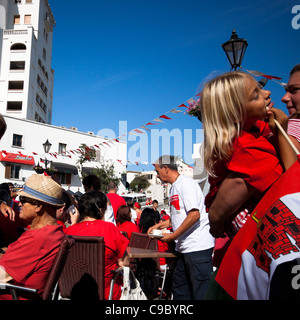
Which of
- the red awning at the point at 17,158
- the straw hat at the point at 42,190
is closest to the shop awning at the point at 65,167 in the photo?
the red awning at the point at 17,158

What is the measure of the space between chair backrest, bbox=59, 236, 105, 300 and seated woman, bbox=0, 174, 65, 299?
56 cm

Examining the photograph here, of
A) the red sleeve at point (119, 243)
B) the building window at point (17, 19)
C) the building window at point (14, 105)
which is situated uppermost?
the building window at point (17, 19)

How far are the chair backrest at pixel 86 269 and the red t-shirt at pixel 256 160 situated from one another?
1915 millimetres

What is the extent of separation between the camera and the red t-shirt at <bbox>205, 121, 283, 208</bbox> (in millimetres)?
1169

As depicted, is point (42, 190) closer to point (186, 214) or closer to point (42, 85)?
point (186, 214)

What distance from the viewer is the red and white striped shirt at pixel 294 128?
1.24 m

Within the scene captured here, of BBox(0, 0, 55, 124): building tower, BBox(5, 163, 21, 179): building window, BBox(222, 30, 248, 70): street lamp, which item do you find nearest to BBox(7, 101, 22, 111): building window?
BBox(0, 0, 55, 124): building tower

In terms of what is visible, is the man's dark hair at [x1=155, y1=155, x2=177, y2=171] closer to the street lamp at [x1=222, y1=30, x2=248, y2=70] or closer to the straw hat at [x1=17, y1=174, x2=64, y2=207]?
the straw hat at [x1=17, y1=174, x2=64, y2=207]

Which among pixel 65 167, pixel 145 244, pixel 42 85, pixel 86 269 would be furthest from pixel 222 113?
pixel 42 85

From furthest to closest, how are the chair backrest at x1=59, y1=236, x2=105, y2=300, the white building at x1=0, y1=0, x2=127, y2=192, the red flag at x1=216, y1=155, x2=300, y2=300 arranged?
1. the white building at x1=0, y1=0, x2=127, y2=192
2. the chair backrest at x1=59, y1=236, x2=105, y2=300
3. the red flag at x1=216, y1=155, x2=300, y2=300

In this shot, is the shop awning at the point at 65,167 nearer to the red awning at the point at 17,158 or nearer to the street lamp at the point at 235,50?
the red awning at the point at 17,158

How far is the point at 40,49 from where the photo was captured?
144 ft

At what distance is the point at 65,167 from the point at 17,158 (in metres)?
5.96

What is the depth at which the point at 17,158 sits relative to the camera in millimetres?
30938
